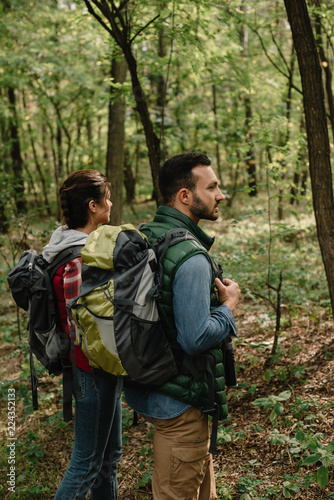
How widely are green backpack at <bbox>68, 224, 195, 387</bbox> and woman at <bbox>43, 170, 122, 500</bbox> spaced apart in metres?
0.30

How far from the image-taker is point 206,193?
2078 mm

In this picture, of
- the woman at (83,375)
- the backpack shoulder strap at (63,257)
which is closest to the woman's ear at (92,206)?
the woman at (83,375)

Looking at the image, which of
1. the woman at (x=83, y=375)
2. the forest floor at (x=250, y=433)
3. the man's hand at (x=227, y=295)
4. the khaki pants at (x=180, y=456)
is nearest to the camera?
the khaki pants at (x=180, y=456)

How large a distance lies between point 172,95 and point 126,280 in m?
12.0

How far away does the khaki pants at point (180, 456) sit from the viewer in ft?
6.10

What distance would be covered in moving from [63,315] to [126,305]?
0.72 meters

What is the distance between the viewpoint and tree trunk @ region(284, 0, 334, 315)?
10.7 feet

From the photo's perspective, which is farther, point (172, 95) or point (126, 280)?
point (172, 95)

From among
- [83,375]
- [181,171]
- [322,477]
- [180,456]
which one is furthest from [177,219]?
[322,477]

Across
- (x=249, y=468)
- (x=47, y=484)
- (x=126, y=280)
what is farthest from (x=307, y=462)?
(x=47, y=484)

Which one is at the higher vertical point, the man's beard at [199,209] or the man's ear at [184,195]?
the man's ear at [184,195]

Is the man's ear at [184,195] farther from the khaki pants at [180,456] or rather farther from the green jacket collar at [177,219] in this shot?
the khaki pants at [180,456]

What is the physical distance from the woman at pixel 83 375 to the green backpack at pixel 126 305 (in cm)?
30

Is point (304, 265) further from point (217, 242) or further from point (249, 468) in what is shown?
point (249, 468)
